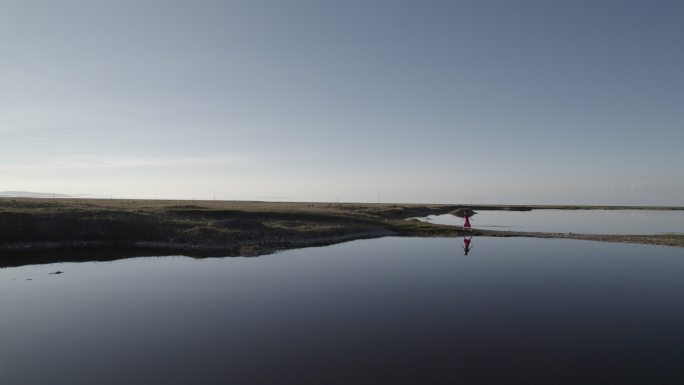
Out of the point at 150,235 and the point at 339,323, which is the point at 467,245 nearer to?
the point at 339,323

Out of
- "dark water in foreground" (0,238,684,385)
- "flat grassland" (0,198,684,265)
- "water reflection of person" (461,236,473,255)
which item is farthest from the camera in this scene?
"water reflection of person" (461,236,473,255)

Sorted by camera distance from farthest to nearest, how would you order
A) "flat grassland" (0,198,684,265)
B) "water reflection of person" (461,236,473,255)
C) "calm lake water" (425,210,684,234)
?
"calm lake water" (425,210,684,234) < "water reflection of person" (461,236,473,255) < "flat grassland" (0,198,684,265)

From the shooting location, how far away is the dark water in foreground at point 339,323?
16.1 metres

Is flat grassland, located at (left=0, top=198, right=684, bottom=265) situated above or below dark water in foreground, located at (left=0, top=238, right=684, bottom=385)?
above

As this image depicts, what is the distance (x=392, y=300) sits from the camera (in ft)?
90.4

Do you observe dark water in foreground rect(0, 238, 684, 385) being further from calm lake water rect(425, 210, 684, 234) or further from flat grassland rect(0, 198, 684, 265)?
calm lake water rect(425, 210, 684, 234)

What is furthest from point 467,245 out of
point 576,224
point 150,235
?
point 576,224

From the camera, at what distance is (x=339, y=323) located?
22.4 m

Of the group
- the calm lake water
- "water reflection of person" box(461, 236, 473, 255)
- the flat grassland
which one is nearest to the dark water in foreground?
the flat grassland

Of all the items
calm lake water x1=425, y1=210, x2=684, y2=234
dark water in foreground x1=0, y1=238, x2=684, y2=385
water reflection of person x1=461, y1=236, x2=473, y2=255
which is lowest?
dark water in foreground x1=0, y1=238, x2=684, y2=385

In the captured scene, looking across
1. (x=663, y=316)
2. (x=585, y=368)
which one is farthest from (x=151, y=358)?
(x=663, y=316)

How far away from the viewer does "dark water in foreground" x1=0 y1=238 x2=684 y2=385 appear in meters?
16.1

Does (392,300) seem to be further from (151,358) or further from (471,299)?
(151,358)

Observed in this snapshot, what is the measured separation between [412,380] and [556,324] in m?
12.4
